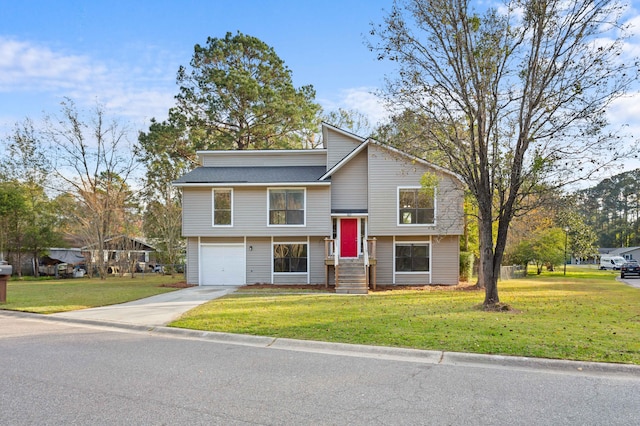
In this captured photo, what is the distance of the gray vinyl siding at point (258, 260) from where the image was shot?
885 inches

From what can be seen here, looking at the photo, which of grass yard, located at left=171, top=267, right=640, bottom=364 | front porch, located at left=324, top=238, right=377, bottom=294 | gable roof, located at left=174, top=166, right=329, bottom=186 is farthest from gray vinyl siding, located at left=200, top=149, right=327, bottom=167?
grass yard, located at left=171, top=267, right=640, bottom=364

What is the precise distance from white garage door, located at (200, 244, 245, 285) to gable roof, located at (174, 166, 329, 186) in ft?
11.3

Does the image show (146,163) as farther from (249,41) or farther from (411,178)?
(411,178)

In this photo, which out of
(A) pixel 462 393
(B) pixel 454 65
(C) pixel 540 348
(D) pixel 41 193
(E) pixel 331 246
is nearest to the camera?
(A) pixel 462 393

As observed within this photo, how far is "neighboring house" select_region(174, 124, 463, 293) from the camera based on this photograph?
21.5 m

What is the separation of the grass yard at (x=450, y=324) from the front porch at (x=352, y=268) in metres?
4.64

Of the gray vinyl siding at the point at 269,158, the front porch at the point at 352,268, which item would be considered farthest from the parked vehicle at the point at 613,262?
the gray vinyl siding at the point at 269,158

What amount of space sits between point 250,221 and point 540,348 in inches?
649

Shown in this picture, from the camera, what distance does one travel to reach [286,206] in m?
22.0

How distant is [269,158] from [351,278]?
28.1 feet

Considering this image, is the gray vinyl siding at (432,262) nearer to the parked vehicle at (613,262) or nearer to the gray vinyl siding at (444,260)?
the gray vinyl siding at (444,260)

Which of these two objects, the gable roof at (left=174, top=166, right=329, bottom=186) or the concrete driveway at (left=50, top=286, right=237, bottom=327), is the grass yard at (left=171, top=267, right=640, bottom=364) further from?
the gable roof at (left=174, top=166, right=329, bottom=186)

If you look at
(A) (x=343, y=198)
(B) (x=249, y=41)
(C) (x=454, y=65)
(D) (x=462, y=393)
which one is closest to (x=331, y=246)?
(A) (x=343, y=198)

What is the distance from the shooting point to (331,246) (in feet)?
70.9
